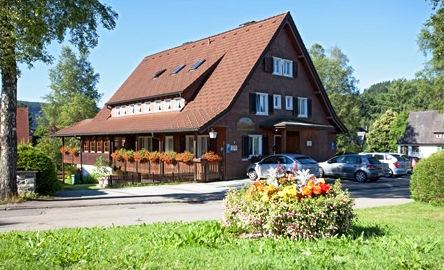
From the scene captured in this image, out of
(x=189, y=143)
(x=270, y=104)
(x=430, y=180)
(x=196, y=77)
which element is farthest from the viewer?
(x=196, y=77)

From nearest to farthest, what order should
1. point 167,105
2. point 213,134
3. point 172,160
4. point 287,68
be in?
point 213,134 < point 172,160 < point 287,68 < point 167,105

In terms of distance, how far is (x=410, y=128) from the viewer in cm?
6631

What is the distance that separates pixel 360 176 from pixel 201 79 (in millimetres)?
12523

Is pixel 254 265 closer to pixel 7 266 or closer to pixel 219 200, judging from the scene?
pixel 7 266

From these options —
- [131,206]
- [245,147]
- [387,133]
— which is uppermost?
[387,133]

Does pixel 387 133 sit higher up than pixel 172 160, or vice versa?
pixel 387 133

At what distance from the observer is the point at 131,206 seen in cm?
1778

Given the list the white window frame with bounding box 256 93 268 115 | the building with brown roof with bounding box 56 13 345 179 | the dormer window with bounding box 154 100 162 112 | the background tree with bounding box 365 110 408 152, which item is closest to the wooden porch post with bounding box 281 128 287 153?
the building with brown roof with bounding box 56 13 345 179

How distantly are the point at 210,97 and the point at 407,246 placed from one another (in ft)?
83.8

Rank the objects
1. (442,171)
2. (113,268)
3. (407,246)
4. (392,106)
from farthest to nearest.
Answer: (392,106), (442,171), (407,246), (113,268)

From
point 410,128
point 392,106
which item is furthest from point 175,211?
point 392,106

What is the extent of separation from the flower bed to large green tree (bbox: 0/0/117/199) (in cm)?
1145

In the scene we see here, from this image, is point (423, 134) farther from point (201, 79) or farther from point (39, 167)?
point (39, 167)

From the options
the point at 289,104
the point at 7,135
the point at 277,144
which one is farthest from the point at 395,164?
the point at 7,135
